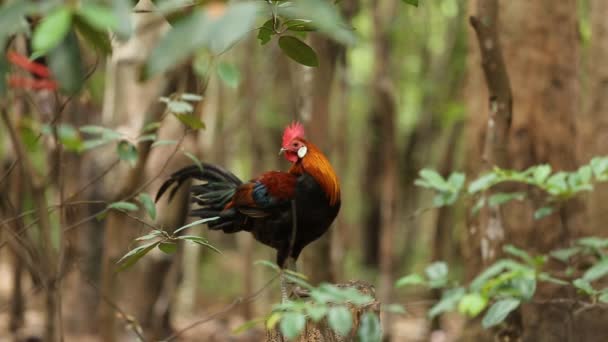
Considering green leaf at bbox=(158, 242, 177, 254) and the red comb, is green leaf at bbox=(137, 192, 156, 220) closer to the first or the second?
the red comb

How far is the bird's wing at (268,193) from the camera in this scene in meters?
3.61

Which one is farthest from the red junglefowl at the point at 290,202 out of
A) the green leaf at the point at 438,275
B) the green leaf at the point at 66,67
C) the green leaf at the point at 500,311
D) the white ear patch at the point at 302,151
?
the green leaf at the point at 66,67

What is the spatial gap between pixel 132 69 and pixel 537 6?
133 inches

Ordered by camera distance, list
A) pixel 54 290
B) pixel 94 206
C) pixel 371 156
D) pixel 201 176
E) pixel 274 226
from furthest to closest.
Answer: pixel 371 156, pixel 94 206, pixel 201 176, pixel 274 226, pixel 54 290

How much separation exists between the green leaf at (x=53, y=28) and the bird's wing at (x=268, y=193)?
256 centimetres

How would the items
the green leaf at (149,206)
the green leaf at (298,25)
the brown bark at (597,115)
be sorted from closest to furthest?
the green leaf at (298,25)
the green leaf at (149,206)
the brown bark at (597,115)

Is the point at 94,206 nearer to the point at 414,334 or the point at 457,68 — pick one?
the point at 414,334

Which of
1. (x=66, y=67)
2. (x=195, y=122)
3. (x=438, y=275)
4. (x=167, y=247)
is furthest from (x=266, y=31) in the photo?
(x=438, y=275)

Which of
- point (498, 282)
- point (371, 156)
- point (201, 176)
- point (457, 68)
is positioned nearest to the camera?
point (498, 282)

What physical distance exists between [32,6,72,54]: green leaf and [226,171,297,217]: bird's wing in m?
2.56

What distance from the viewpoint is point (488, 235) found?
13.9 ft

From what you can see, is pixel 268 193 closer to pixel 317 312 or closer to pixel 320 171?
pixel 320 171

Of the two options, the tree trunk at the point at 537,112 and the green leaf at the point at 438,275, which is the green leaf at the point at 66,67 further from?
the tree trunk at the point at 537,112

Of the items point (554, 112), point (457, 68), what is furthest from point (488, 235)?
point (457, 68)
